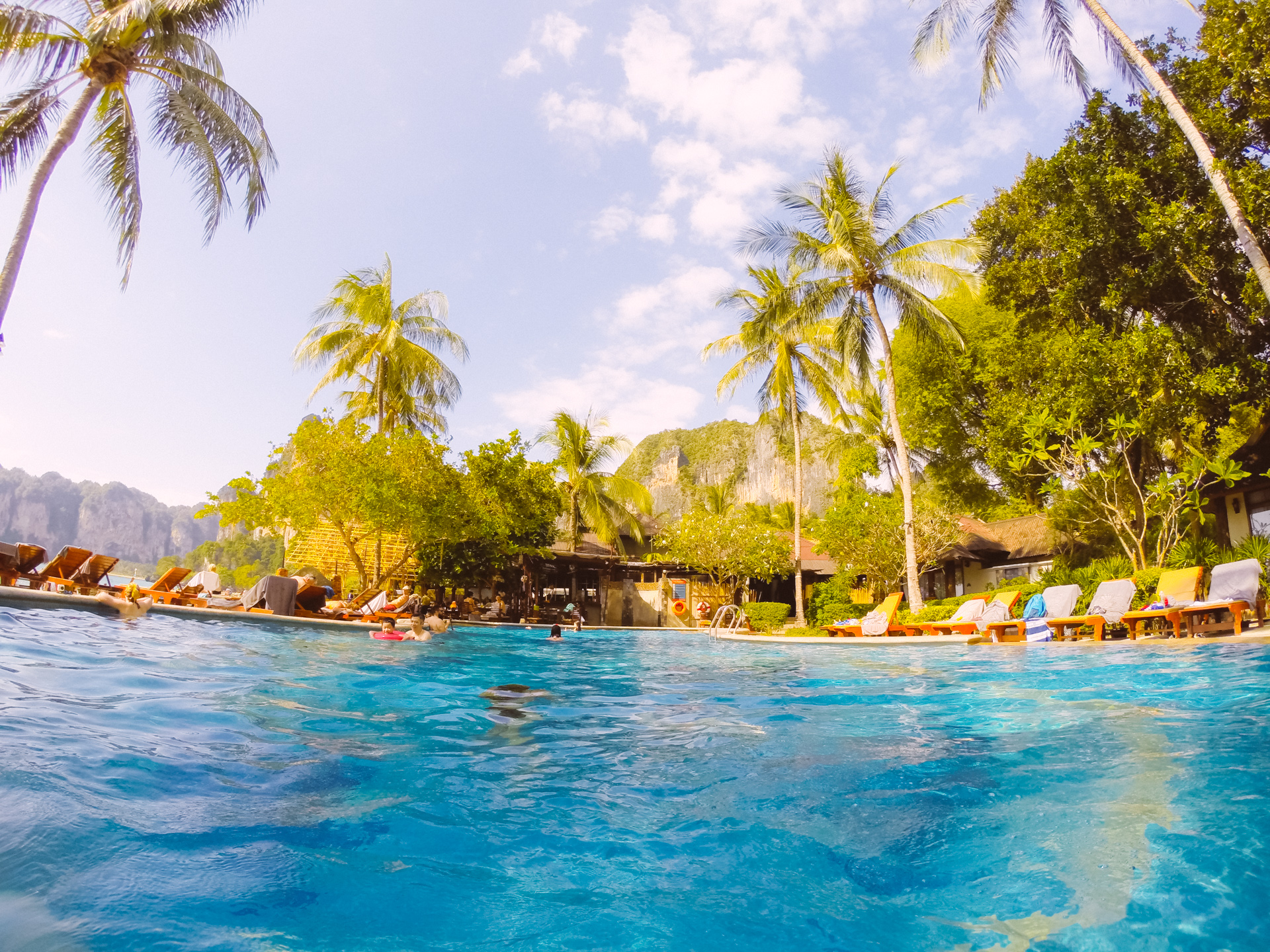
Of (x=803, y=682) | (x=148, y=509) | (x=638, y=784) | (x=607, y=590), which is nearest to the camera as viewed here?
(x=638, y=784)

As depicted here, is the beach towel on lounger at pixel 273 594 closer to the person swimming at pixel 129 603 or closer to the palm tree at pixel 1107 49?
the person swimming at pixel 129 603

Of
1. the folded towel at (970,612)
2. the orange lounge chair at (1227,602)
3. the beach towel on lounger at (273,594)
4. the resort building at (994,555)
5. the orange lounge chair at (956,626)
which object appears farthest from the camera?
the resort building at (994,555)

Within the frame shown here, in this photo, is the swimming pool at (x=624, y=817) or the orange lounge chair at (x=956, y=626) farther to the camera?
the orange lounge chair at (x=956, y=626)

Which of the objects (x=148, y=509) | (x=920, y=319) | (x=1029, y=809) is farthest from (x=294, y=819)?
(x=148, y=509)

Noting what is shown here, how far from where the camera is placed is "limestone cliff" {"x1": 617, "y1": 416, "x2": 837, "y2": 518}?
84375mm

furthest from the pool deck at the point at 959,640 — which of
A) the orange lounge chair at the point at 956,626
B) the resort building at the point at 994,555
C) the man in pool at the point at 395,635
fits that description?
the resort building at the point at 994,555

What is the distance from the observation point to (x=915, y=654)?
11.1 metres

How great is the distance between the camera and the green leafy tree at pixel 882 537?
2214 centimetres

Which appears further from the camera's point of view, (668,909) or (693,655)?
(693,655)

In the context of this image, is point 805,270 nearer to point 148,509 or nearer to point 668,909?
point 668,909

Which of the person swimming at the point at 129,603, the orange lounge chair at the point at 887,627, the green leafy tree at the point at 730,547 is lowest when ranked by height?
the orange lounge chair at the point at 887,627

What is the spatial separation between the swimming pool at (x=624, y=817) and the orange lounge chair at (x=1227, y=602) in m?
2.79

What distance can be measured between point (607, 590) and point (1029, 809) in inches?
1029

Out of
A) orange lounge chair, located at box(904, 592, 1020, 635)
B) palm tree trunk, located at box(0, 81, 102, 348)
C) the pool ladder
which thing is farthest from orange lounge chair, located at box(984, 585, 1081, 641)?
palm tree trunk, located at box(0, 81, 102, 348)
